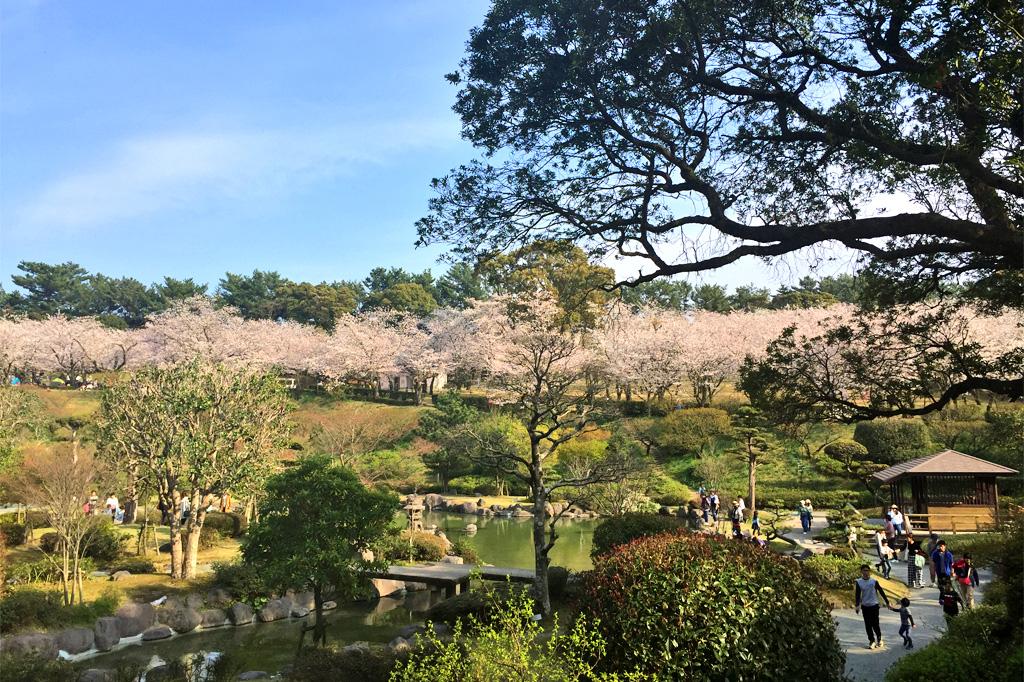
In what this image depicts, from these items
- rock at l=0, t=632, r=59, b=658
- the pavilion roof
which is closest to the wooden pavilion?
the pavilion roof

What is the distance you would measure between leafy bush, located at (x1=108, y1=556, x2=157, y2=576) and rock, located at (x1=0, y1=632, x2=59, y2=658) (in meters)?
4.68

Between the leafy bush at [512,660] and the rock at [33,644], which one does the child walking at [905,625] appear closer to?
the leafy bush at [512,660]

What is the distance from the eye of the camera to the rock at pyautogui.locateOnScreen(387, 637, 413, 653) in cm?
1091

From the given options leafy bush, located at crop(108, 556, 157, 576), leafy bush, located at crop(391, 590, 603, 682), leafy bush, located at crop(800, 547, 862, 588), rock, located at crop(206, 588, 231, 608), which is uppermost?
leafy bush, located at crop(391, 590, 603, 682)

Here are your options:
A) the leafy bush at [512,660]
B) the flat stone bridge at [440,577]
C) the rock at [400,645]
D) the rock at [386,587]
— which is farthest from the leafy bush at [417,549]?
the leafy bush at [512,660]

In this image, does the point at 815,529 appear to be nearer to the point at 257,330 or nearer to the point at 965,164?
the point at 965,164

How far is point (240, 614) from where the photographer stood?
47.8ft

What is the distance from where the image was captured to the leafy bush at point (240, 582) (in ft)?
50.3

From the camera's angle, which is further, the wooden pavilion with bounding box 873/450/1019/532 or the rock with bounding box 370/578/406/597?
the wooden pavilion with bounding box 873/450/1019/532

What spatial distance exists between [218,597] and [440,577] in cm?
504

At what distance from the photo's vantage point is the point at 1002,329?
1443 inches

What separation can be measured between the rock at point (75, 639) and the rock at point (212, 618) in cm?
209

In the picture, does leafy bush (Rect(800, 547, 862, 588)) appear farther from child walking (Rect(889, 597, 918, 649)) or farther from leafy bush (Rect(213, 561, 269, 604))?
leafy bush (Rect(213, 561, 269, 604))

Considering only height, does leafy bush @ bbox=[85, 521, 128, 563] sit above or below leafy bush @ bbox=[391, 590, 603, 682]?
below
